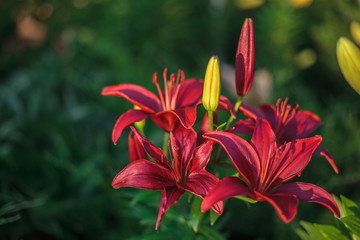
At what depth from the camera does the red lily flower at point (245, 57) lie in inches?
22.3

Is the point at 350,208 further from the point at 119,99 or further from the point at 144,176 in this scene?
the point at 119,99

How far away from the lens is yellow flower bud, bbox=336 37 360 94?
22.5 inches

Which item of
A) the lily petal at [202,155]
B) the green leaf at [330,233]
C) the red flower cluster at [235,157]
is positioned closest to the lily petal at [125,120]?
the red flower cluster at [235,157]

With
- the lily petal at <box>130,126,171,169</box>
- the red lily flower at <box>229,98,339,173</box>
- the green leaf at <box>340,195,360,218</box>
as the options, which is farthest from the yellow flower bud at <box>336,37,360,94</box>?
the lily petal at <box>130,126,171,169</box>

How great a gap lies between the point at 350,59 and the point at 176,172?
0.33 m

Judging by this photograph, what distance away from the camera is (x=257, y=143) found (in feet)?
1.84

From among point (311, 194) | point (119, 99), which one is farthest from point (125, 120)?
point (119, 99)

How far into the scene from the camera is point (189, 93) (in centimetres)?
68

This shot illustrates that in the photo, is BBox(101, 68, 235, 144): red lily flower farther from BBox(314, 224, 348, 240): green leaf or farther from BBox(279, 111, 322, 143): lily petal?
BBox(314, 224, 348, 240): green leaf

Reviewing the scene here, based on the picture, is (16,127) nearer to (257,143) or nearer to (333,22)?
(257,143)

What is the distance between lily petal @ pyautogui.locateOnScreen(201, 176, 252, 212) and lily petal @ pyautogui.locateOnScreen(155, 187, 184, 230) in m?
0.07

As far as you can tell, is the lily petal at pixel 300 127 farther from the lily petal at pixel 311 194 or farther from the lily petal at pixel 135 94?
the lily petal at pixel 135 94

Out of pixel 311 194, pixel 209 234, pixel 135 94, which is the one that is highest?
pixel 135 94

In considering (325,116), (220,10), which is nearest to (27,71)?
(220,10)
